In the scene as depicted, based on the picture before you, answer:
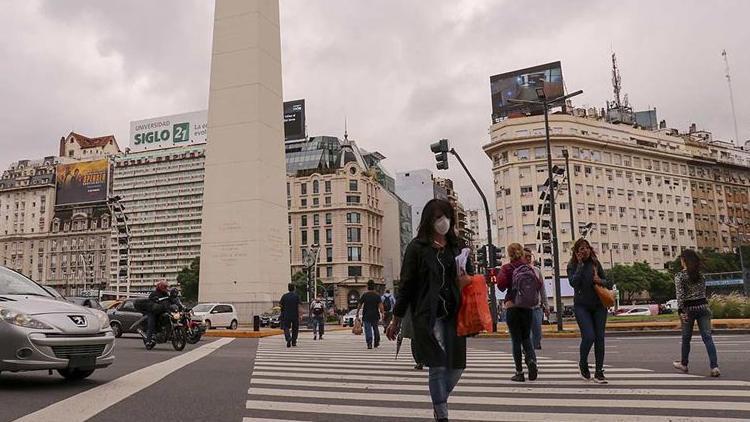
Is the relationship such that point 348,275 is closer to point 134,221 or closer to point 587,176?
point 587,176

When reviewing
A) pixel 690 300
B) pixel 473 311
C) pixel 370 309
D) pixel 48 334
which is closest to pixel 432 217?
pixel 473 311

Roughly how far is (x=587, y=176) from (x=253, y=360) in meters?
75.0

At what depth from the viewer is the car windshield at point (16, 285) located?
6.80 m

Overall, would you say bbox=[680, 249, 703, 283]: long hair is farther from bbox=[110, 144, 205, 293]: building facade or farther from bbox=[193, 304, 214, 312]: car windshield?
bbox=[110, 144, 205, 293]: building facade

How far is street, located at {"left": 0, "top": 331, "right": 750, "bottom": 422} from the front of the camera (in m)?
5.04

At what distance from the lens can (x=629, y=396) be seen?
5863 mm

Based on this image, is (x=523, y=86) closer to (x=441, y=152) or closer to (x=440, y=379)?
(x=441, y=152)

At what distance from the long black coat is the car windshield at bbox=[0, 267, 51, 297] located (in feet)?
16.2

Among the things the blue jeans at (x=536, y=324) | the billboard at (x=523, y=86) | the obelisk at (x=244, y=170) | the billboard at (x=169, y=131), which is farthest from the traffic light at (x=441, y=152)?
the billboard at (x=169, y=131)

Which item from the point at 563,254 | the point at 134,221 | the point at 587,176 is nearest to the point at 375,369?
the point at 563,254

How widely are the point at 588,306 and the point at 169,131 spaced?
11245cm

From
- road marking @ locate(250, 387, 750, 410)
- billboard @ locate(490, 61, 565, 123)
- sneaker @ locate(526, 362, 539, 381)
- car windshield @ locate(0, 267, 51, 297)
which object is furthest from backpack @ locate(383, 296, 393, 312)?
billboard @ locate(490, 61, 565, 123)

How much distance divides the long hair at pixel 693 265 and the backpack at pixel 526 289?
201 cm

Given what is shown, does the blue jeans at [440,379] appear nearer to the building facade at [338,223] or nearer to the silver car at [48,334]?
the silver car at [48,334]
